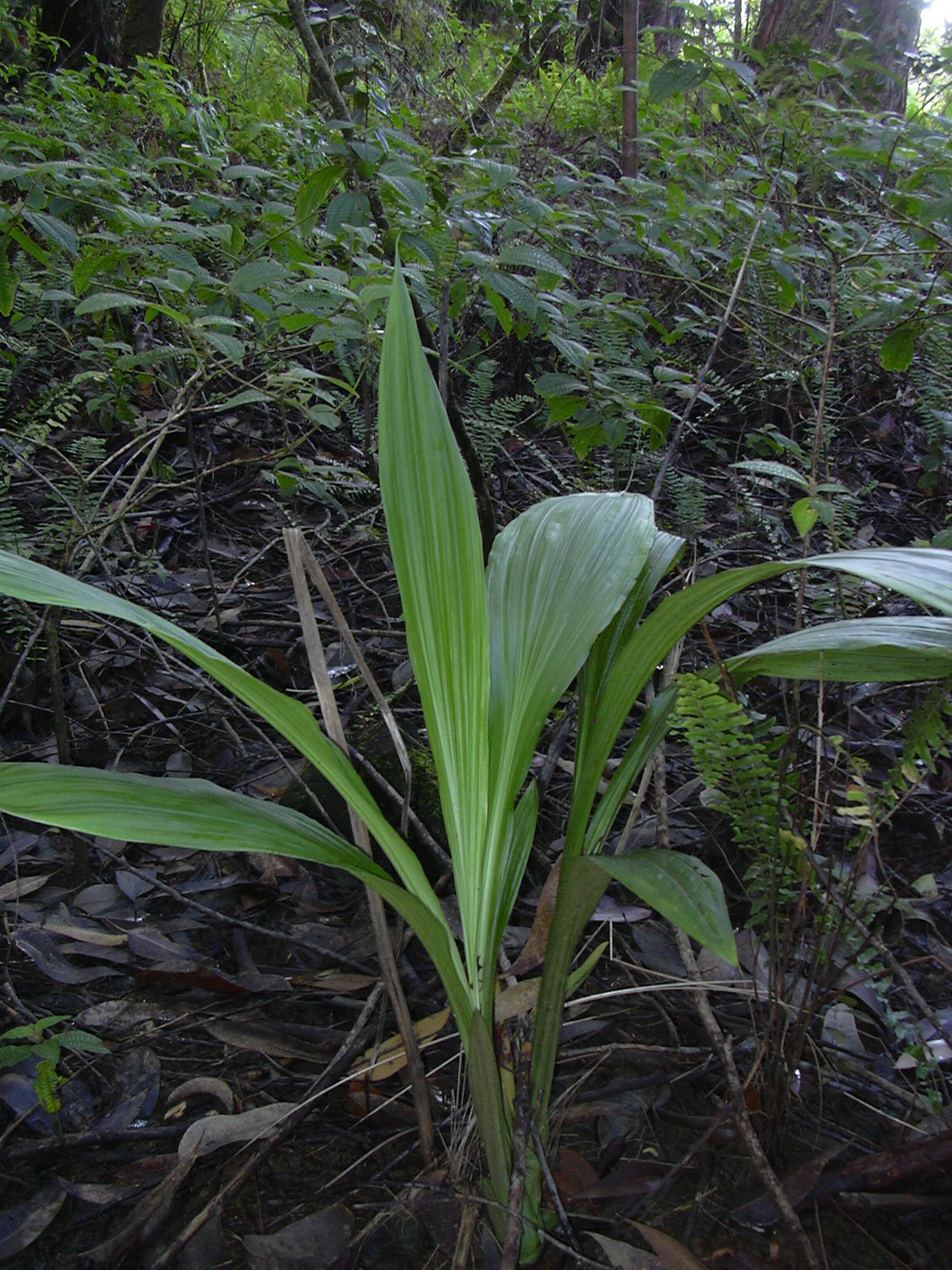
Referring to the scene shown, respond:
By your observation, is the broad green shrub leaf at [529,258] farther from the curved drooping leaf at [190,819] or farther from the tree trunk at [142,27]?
the tree trunk at [142,27]

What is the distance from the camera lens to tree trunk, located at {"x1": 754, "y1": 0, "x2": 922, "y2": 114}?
3146mm

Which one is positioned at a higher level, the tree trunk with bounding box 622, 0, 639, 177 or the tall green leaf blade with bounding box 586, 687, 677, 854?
the tree trunk with bounding box 622, 0, 639, 177

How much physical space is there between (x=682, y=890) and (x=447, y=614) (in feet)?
1.06

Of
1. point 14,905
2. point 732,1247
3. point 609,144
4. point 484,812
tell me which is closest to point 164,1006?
point 14,905

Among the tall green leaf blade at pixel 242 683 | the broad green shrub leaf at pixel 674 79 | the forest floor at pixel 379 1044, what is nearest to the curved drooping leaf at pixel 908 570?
the forest floor at pixel 379 1044

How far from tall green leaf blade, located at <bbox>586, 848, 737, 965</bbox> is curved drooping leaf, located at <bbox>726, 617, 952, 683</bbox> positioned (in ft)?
0.76

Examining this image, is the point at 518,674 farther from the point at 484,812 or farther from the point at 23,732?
the point at 23,732

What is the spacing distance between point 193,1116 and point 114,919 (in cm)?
41

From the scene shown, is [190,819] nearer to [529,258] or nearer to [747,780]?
[747,780]

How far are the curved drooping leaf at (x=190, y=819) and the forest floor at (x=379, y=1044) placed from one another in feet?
0.82

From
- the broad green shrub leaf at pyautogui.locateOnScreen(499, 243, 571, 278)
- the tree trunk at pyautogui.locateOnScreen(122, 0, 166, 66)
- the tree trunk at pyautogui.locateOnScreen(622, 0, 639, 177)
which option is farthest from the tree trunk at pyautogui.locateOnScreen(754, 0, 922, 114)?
the tree trunk at pyautogui.locateOnScreen(122, 0, 166, 66)

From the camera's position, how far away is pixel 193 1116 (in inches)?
37.6

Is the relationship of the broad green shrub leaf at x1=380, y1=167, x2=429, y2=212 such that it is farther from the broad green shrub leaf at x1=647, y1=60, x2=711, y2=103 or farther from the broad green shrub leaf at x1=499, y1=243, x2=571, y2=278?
the broad green shrub leaf at x1=647, y1=60, x2=711, y2=103

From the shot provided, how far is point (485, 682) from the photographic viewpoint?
0.79 m
